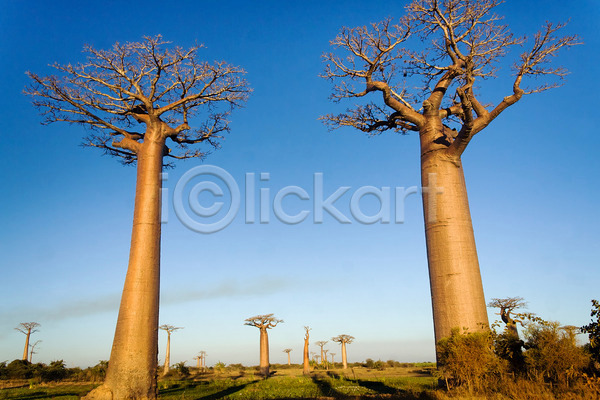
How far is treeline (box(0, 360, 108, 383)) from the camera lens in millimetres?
25225

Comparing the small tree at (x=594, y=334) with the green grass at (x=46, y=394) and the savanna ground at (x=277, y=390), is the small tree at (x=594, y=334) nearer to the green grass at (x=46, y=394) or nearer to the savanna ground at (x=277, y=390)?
the savanna ground at (x=277, y=390)

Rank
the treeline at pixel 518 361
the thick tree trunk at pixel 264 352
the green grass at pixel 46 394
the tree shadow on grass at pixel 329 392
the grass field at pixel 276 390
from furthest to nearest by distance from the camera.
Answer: the thick tree trunk at pixel 264 352, the green grass at pixel 46 394, the grass field at pixel 276 390, the tree shadow on grass at pixel 329 392, the treeline at pixel 518 361

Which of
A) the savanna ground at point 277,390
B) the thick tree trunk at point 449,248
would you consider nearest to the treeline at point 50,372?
the savanna ground at point 277,390

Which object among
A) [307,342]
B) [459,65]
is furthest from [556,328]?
[307,342]

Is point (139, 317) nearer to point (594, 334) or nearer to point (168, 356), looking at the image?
point (594, 334)

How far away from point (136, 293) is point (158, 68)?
212 inches

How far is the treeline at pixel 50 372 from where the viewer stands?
993 inches

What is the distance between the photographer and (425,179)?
8.17m

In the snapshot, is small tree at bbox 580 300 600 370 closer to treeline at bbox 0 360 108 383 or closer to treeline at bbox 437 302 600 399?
treeline at bbox 437 302 600 399

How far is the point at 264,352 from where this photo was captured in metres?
33.1

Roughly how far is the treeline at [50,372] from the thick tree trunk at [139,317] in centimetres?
1882

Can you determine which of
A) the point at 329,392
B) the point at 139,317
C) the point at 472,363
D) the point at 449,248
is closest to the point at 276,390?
the point at 329,392

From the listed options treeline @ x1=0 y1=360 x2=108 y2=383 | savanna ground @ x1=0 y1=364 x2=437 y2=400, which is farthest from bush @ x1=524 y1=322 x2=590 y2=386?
treeline @ x1=0 y1=360 x2=108 y2=383

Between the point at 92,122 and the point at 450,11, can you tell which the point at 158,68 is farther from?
the point at 450,11
